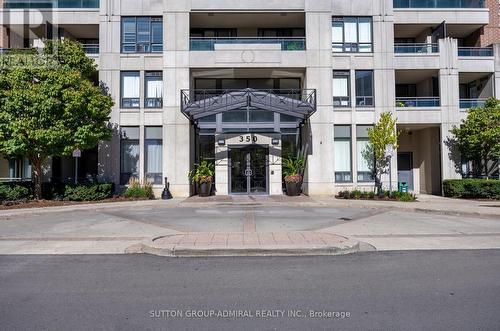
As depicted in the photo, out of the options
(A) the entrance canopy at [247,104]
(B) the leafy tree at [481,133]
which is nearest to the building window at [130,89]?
(A) the entrance canopy at [247,104]

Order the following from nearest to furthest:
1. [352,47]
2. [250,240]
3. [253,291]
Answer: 1. [253,291]
2. [250,240]
3. [352,47]

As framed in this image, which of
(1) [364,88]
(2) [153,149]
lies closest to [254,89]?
(1) [364,88]

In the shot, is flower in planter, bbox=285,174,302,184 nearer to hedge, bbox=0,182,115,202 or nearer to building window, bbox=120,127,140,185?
building window, bbox=120,127,140,185

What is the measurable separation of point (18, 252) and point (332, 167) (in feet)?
56.1

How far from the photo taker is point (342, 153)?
22.5 meters

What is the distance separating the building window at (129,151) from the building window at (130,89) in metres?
1.57

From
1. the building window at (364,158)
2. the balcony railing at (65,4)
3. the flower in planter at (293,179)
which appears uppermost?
the balcony railing at (65,4)

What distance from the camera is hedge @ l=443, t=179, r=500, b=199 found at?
66.4 feet

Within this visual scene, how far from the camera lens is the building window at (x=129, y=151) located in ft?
72.9

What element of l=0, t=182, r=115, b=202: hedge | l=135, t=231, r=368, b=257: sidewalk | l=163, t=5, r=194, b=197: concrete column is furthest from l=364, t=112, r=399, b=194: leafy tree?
l=0, t=182, r=115, b=202: hedge

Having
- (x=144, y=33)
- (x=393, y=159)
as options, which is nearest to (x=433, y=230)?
(x=393, y=159)

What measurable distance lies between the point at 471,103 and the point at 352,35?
869 cm

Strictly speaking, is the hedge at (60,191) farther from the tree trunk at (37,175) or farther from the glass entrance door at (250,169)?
the glass entrance door at (250,169)

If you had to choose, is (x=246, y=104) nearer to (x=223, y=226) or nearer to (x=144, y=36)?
(x=144, y=36)
